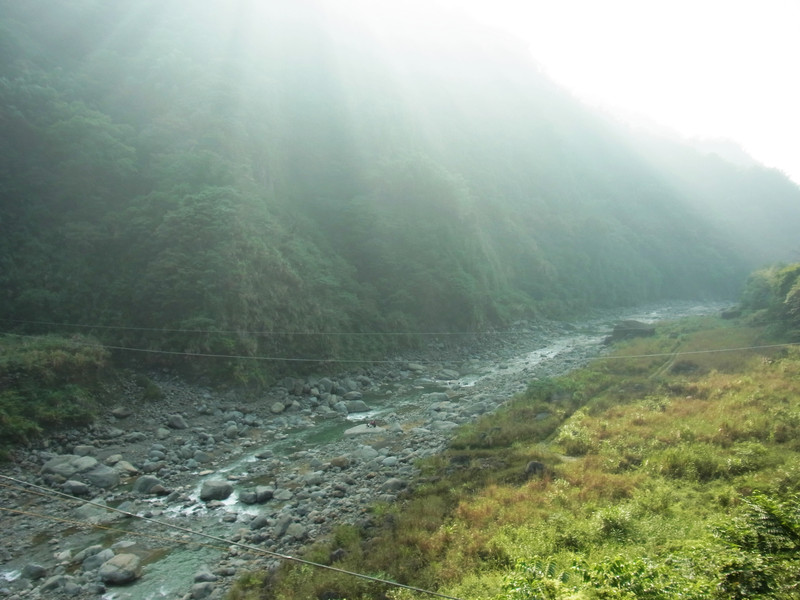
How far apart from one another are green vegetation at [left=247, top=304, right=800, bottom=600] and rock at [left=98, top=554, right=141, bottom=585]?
2.82m

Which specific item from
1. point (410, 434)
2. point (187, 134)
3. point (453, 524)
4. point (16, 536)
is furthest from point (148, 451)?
point (187, 134)

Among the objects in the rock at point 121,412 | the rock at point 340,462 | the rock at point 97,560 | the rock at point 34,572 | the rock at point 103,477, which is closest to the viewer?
the rock at point 34,572

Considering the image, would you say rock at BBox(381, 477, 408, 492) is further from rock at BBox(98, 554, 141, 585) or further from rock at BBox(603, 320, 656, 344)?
rock at BBox(603, 320, 656, 344)

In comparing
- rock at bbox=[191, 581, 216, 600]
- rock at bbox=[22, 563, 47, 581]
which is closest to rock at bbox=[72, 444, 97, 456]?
rock at bbox=[22, 563, 47, 581]

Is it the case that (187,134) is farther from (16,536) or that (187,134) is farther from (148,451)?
(16,536)

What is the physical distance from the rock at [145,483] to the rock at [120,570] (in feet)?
12.0

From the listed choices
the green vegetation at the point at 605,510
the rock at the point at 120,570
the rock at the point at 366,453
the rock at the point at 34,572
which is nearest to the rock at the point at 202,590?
the green vegetation at the point at 605,510

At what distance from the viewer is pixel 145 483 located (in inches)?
566

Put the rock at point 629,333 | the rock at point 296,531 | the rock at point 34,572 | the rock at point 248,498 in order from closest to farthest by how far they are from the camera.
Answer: the rock at point 34,572 < the rock at point 296,531 < the rock at point 248,498 < the rock at point 629,333

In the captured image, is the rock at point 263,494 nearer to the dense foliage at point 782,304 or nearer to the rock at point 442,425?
the rock at point 442,425

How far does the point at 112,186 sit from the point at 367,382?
1952 centimetres

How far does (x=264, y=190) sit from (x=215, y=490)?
88.7 feet

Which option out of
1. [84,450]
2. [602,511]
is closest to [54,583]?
[84,450]

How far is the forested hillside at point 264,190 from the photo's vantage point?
24.8m
